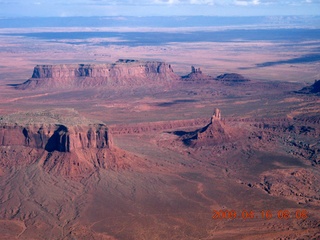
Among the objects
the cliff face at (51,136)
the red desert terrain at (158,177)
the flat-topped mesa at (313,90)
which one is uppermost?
the cliff face at (51,136)

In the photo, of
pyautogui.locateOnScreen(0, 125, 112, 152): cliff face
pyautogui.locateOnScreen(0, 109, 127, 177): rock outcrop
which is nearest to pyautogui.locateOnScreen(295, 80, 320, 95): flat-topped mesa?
pyautogui.locateOnScreen(0, 109, 127, 177): rock outcrop

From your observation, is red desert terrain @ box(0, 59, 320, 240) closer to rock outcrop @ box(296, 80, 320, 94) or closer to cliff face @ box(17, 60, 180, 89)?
rock outcrop @ box(296, 80, 320, 94)

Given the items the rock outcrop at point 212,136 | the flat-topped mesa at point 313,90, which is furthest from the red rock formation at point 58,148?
the flat-topped mesa at point 313,90

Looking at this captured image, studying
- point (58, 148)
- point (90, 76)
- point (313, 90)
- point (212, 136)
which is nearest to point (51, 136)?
point (58, 148)

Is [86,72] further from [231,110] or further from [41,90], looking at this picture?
[231,110]

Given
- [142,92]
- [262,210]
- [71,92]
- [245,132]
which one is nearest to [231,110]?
[245,132]

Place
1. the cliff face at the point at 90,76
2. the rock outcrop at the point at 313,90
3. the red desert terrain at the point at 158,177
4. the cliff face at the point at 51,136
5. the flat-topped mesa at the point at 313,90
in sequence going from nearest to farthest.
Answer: the red desert terrain at the point at 158,177 < the cliff face at the point at 51,136 < the flat-topped mesa at the point at 313,90 < the rock outcrop at the point at 313,90 < the cliff face at the point at 90,76

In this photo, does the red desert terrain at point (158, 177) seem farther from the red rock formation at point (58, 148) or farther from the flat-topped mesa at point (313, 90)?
the flat-topped mesa at point (313, 90)
